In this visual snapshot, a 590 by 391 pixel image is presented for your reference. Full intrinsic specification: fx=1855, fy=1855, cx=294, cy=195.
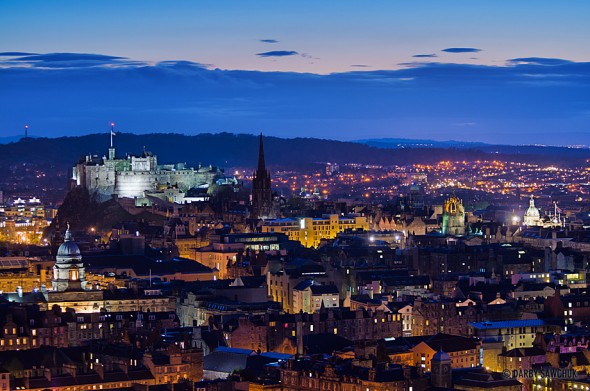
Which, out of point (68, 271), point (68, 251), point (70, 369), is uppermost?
point (68, 251)

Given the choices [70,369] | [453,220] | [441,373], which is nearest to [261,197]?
[453,220]

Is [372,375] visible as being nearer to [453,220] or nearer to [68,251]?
[68,251]

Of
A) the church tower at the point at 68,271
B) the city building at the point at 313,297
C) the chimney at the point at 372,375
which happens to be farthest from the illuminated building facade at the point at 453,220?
the chimney at the point at 372,375

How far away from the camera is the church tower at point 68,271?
12081 cm

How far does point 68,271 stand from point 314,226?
54.3 metres

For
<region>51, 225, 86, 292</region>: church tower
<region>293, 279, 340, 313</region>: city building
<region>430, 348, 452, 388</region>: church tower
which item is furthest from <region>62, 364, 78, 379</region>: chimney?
<region>293, 279, 340, 313</region>: city building

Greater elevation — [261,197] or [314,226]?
[261,197]

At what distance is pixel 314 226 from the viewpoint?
566 ft

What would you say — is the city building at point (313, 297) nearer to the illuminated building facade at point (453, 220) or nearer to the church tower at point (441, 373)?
the church tower at point (441, 373)

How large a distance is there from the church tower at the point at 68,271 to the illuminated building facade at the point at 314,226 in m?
46.1

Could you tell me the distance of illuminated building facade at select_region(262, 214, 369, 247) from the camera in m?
168

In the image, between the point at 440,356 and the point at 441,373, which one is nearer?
the point at 441,373

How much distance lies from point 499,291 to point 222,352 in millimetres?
30906

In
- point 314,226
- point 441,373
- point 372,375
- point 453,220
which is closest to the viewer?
point 372,375
